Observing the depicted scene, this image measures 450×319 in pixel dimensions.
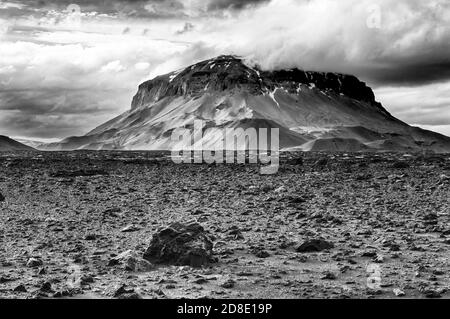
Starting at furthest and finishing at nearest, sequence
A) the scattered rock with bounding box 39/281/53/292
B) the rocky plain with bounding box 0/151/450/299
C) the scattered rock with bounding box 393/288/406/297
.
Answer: the rocky plain with bounding box 0/151/450/299
the scattered rock with bounding box 39/281/53/292
the scattered rock with bounding box 393/288/406/297

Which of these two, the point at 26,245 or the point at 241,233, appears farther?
the point at 241,233

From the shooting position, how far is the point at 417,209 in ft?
56.7

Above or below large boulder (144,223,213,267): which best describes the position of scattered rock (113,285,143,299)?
below

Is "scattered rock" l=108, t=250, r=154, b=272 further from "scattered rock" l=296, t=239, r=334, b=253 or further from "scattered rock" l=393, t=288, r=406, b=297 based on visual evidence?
"scattered rock" l=393, t=288, r=406, b=297

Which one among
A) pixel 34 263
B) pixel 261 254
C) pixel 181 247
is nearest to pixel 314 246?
pixel 261 254

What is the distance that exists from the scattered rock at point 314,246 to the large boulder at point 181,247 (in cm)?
204

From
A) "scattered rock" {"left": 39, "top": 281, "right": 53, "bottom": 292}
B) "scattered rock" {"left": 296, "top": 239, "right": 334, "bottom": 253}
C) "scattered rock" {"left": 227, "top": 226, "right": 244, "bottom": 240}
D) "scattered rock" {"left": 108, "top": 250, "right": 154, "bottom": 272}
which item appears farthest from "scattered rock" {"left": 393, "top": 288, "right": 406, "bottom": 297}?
"scattered rock" {"left": 39, "top": 281, "right": 53, "bottom": 292}

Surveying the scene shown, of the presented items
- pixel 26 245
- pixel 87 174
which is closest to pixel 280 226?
pixel 26 245

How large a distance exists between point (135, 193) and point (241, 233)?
1030 cm

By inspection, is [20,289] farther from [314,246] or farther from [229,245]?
[314,246]

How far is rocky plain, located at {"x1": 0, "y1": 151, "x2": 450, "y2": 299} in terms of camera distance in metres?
9.27

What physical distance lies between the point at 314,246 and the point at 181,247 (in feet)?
9.50

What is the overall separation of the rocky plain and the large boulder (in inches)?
0.8
